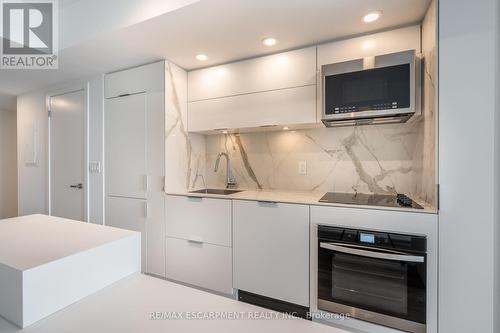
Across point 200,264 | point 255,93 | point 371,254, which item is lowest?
point 200,264

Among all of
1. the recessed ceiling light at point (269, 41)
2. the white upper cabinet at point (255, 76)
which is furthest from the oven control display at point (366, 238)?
the recessed ceiling light at point (269, 41)

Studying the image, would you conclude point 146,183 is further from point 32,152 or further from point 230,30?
point 32,152

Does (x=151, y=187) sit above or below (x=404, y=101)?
below

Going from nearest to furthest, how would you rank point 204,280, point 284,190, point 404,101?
point 404,101, point 204,280, point 284,190

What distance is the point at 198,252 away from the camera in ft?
6.47

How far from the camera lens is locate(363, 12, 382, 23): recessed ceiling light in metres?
1.45

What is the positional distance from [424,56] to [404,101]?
32 centimetres

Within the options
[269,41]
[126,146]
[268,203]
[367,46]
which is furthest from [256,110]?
[126,146]

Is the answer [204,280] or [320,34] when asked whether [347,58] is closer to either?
[320,34]

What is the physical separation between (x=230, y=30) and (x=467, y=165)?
1.66 m

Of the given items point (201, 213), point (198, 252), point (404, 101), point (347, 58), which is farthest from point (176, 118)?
point (404, 101)

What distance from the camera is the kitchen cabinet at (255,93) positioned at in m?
1.84

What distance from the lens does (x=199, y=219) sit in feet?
6.45

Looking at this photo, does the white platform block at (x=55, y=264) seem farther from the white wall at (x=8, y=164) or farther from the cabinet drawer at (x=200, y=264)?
the white wall at (x=8, y=164)
